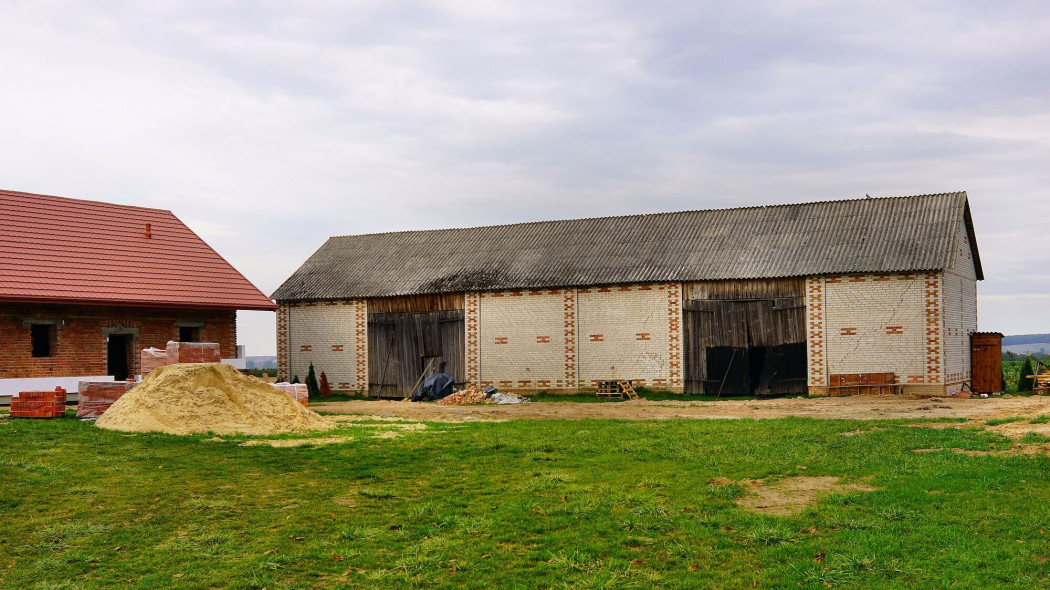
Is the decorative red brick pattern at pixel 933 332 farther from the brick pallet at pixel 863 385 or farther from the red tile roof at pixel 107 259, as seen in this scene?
the red tile roof at pixel 107 259

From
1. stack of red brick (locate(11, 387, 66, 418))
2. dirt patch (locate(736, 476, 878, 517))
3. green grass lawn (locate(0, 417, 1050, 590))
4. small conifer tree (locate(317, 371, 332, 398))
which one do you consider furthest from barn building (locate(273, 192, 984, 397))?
dirt patch (locate(736, 476, 878, 517))

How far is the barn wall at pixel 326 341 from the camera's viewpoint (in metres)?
33.3

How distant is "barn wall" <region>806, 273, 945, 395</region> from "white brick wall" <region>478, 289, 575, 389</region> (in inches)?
333

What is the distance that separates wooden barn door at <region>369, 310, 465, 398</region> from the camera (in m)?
31.7

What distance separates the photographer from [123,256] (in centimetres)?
2686

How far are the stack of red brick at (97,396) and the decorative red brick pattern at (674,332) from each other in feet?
54.7

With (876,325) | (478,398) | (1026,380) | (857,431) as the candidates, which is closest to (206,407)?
(478,398)

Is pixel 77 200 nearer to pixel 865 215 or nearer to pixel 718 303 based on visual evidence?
pixel 718 303

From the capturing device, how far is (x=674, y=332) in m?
28.5

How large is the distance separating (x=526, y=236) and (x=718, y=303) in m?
9.30

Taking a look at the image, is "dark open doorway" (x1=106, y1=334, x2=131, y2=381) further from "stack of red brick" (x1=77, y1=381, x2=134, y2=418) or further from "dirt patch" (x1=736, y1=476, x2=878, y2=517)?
"dirt patch" (x1=736, y1=476, x2=878, y2=517)

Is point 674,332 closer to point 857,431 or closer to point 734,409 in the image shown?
point 734,409

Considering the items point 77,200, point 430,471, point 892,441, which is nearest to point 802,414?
point 892,441

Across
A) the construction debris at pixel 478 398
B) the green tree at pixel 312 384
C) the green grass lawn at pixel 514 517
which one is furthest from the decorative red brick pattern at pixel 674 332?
the green grass lawn at pixel 514 517
